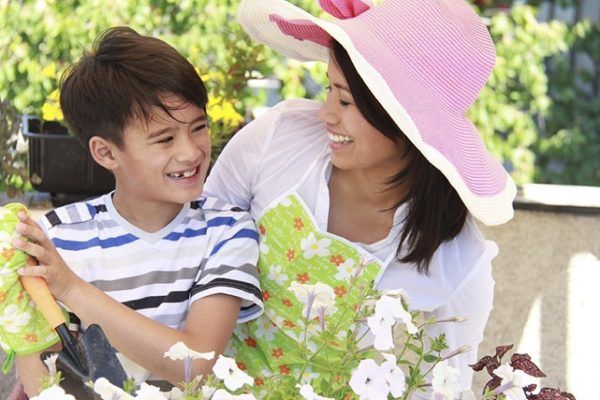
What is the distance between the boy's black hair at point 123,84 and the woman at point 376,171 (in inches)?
9.0

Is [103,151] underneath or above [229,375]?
underneath

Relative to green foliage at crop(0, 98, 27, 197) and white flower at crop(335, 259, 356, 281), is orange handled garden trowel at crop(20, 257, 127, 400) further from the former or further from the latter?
green foliage at crop(0, 98, 27, 197)

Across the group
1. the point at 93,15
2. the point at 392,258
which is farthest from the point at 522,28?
the point at 392,258

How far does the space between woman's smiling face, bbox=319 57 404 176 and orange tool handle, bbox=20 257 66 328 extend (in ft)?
1.74

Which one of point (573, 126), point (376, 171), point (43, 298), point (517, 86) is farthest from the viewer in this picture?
point (573, 126)

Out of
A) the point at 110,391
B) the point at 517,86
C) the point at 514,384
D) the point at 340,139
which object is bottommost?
the point at 517,86

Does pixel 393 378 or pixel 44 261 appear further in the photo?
pixel 44 261

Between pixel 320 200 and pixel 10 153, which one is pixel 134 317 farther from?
pixel 10 153

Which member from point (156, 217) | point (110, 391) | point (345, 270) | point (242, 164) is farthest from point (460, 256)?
point (110, 391)

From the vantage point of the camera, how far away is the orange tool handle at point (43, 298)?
1639mm

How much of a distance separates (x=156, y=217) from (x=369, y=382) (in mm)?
809

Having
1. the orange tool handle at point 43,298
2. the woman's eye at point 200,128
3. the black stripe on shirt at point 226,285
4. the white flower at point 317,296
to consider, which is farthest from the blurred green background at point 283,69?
the white flower at point 317,296

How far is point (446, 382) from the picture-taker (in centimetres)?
120

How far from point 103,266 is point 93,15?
8.95 feet
